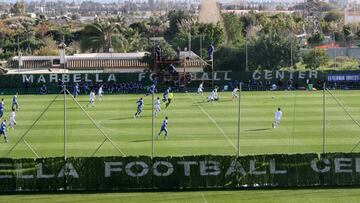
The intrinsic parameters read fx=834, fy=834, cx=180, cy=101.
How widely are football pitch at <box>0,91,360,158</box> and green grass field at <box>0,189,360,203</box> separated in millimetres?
6113

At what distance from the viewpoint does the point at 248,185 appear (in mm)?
31422

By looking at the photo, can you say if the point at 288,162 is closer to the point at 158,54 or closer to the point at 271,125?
the point at 271,125

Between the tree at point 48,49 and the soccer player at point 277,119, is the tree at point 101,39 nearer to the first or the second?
the tree at point 48,49

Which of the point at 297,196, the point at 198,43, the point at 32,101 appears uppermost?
the point at 198,43

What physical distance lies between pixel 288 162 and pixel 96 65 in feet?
176

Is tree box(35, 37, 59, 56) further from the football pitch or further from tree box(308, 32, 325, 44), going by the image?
the football pitch

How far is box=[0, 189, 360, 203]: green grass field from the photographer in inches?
1166

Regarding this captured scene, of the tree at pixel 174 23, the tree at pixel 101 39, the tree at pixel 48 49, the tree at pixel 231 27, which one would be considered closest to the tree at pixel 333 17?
the tree at pixel 174 23

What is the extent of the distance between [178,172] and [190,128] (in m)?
13.2

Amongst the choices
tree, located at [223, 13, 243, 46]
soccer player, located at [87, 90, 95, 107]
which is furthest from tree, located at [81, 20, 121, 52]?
soccer player, located at [87, 90, 95, 107]

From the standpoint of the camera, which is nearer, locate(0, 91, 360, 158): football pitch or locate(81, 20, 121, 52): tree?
locate(0, 91, 360, 158): football pitch

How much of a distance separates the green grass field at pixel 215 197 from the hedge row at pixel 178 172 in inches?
23.4

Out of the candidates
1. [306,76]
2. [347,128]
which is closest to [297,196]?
[347,128]

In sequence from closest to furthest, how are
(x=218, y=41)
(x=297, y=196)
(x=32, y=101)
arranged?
(x=297, y=196) → (x=32, y=101) → (x=218, y=41)
